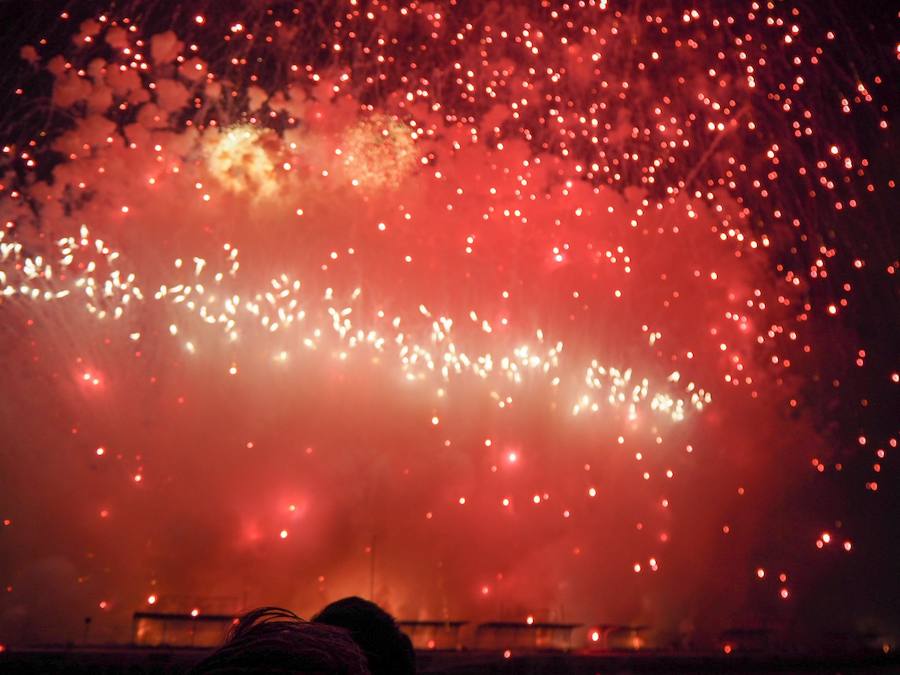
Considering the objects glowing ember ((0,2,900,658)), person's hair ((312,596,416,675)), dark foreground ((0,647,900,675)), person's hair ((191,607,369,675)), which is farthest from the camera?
glowing ember ((0,2,900,658))

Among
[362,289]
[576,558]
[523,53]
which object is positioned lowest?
[576,558]

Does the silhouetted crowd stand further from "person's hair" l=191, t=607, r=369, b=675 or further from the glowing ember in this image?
the glowing ember

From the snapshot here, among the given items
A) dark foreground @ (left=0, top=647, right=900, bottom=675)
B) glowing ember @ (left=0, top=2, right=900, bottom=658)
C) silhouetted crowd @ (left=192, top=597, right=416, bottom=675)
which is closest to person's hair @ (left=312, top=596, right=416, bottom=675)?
silhouetted crowd @ (left=192, top=597, right=416, bottom=675)

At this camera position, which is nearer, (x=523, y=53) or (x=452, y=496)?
(x=523, y=53)

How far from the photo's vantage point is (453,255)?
7.53 meters

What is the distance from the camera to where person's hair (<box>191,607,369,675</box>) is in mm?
806

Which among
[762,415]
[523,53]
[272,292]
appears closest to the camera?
[523,53]

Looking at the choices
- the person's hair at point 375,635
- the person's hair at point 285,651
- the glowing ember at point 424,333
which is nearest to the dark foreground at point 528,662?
the glowing ember at point 424,333

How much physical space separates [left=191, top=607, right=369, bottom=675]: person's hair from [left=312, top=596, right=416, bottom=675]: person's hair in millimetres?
96

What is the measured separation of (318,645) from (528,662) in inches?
184

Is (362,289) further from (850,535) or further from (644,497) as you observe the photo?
(850,535)

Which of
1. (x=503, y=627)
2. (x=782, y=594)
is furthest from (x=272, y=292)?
(x=782, y=594)

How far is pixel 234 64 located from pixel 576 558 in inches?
212

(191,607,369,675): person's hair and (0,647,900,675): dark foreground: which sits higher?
(191,607,369,675): person's hair
